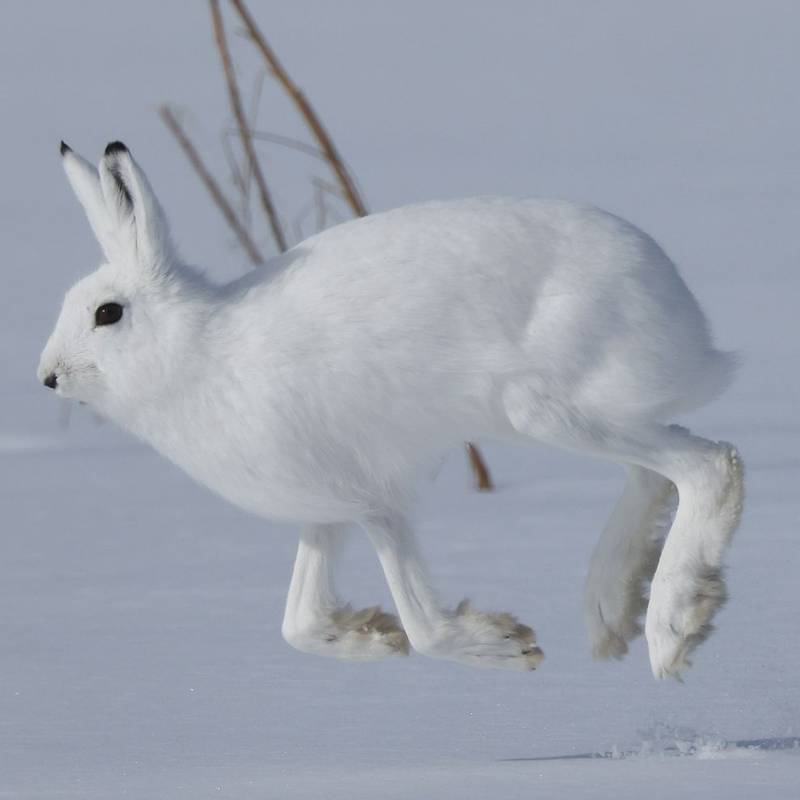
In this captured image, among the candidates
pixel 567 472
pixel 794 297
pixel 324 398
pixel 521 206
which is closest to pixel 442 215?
pixel 521 206

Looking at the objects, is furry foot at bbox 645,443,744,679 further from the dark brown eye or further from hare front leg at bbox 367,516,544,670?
the dark brown eye

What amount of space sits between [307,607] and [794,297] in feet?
17.7

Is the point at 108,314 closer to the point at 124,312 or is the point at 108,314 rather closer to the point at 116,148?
the point at 124,312

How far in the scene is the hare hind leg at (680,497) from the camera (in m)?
3.26

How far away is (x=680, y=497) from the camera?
3.35 meters

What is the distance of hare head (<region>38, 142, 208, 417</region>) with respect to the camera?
3.31 metres

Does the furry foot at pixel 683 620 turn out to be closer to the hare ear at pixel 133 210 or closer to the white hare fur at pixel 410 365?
the white hare fur at pixel 410 365

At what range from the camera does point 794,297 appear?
28.0 feet

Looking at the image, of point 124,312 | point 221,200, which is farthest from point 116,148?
point 221,200

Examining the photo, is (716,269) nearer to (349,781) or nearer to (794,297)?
(794,297)

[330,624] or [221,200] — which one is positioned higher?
[221,200]

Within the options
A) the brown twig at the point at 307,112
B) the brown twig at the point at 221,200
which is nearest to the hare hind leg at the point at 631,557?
the brown twig at the point at 307,112

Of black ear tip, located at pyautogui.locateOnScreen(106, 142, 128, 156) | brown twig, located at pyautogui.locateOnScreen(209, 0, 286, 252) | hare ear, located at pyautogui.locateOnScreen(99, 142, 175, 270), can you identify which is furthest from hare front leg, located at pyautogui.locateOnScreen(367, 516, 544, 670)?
brown twig, located at pyautogui.locateOnScreen(209, 0, 286, 252)

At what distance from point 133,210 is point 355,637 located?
0.84 metres
